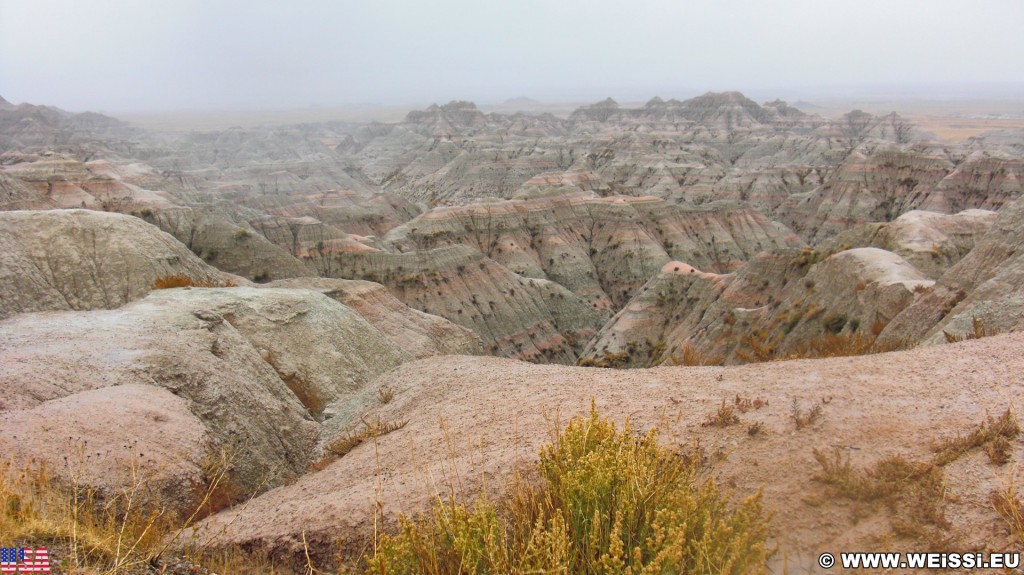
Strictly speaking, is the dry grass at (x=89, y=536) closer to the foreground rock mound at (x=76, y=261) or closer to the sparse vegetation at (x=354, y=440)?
the sparse vegetation at (x=354, y=440)

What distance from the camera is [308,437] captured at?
1241 cm

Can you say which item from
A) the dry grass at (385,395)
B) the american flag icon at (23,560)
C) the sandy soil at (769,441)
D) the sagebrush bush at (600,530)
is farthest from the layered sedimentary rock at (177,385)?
the sagebrush bush at (600,530)

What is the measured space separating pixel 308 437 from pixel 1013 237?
18562mm

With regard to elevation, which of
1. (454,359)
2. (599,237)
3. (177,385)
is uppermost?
(177,385)

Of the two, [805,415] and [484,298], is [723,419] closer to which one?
[805,415]

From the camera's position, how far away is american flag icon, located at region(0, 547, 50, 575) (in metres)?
3.64

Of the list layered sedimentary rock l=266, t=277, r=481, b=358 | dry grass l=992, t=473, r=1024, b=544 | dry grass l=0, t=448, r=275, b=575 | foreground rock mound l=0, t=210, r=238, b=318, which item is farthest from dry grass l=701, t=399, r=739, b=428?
foreground rock mound l=0, t=210, r=238, b=318

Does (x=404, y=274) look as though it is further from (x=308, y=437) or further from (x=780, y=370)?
(x=780, y=370)

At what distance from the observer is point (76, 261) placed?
20438 millimetres

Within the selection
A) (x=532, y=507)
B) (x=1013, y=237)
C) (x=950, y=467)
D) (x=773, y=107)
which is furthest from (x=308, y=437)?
(x=773, y=107)

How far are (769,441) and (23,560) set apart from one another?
19.3 feet

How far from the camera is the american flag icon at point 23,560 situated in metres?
3.64

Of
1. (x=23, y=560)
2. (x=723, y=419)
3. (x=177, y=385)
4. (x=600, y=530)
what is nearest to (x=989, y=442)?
(x=723, y=419)

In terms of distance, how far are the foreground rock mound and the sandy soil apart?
15832mm
